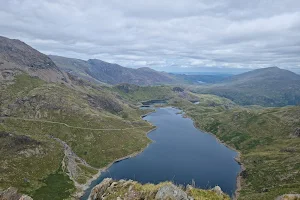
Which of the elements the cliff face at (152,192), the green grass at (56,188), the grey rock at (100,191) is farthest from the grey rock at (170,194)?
the green grass at (56,188)

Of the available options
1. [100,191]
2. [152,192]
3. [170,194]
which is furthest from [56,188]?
[170,194]

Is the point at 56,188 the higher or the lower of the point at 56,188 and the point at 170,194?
the lower

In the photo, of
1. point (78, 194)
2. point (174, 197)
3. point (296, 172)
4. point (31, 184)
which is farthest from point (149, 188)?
point (296, 172)

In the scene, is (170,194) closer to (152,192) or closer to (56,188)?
(152,192)

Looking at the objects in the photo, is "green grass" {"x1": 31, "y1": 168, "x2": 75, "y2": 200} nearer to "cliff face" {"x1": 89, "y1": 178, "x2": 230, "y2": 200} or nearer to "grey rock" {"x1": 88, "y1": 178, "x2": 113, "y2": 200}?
"grey rock" {"x1": 88, "y1": 178, "x2": 113, "y2": 200}

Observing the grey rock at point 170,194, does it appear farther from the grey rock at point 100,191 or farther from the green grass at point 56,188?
the green grass at point 56,188

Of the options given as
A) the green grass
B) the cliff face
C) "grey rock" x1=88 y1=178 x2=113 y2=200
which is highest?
the cliff face

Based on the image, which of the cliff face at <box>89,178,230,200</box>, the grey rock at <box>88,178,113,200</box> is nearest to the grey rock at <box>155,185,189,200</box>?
the cliff face at <box>89,178,230,200</box>

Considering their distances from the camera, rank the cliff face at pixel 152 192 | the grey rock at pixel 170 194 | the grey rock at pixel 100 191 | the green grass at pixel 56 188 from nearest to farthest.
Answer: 1. the grey rock at pixel 170 194
2. the cliff face at pixel 152 192
3. the grey rock at pixel 100 191
4. the green grass at pixel 56 188

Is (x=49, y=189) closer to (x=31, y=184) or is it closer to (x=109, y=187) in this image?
(x=31, y=184)
